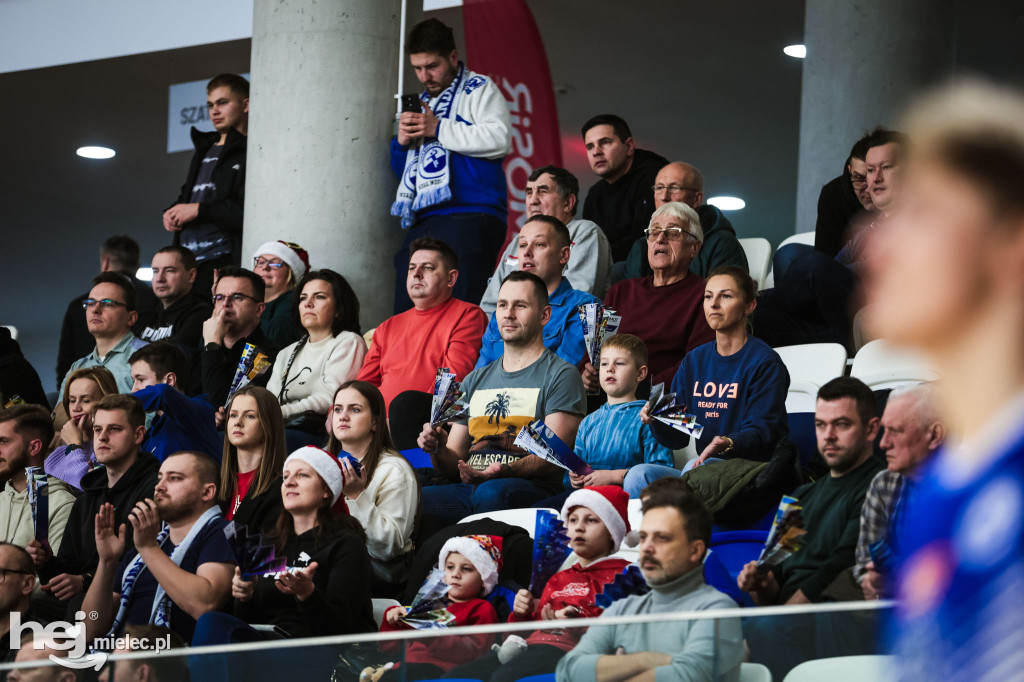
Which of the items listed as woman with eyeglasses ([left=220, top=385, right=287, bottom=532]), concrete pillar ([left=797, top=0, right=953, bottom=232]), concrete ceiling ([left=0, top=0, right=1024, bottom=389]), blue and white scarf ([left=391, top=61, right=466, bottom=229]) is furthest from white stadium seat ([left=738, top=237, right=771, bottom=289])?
woman with eyeglasses ([left=220, top=385, right=287, bottom=532])

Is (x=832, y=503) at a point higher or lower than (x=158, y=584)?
higher

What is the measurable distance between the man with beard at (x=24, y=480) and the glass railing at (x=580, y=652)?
6.73ft

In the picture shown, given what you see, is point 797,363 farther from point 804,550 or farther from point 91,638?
point 91,638

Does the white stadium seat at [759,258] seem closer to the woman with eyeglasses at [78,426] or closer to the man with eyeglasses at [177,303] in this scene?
the man with eyeglasses at [177,303]

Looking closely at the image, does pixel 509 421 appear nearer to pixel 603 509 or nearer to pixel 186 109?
pixel 603 509

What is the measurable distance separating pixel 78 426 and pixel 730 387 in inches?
101

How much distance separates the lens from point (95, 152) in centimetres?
1223

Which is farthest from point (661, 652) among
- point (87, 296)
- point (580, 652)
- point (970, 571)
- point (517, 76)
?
point (517, 76)

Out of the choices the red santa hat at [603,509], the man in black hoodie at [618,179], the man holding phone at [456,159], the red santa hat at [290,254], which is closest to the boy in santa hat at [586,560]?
the red santa hat at [603,509]

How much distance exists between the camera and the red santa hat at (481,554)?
12.0 feet

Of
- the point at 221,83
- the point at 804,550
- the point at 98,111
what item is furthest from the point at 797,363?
the point at 98,111

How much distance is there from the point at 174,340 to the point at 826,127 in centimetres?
372

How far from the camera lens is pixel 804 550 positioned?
3238 mm

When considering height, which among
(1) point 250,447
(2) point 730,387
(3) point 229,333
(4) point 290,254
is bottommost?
(1) point 250,447
